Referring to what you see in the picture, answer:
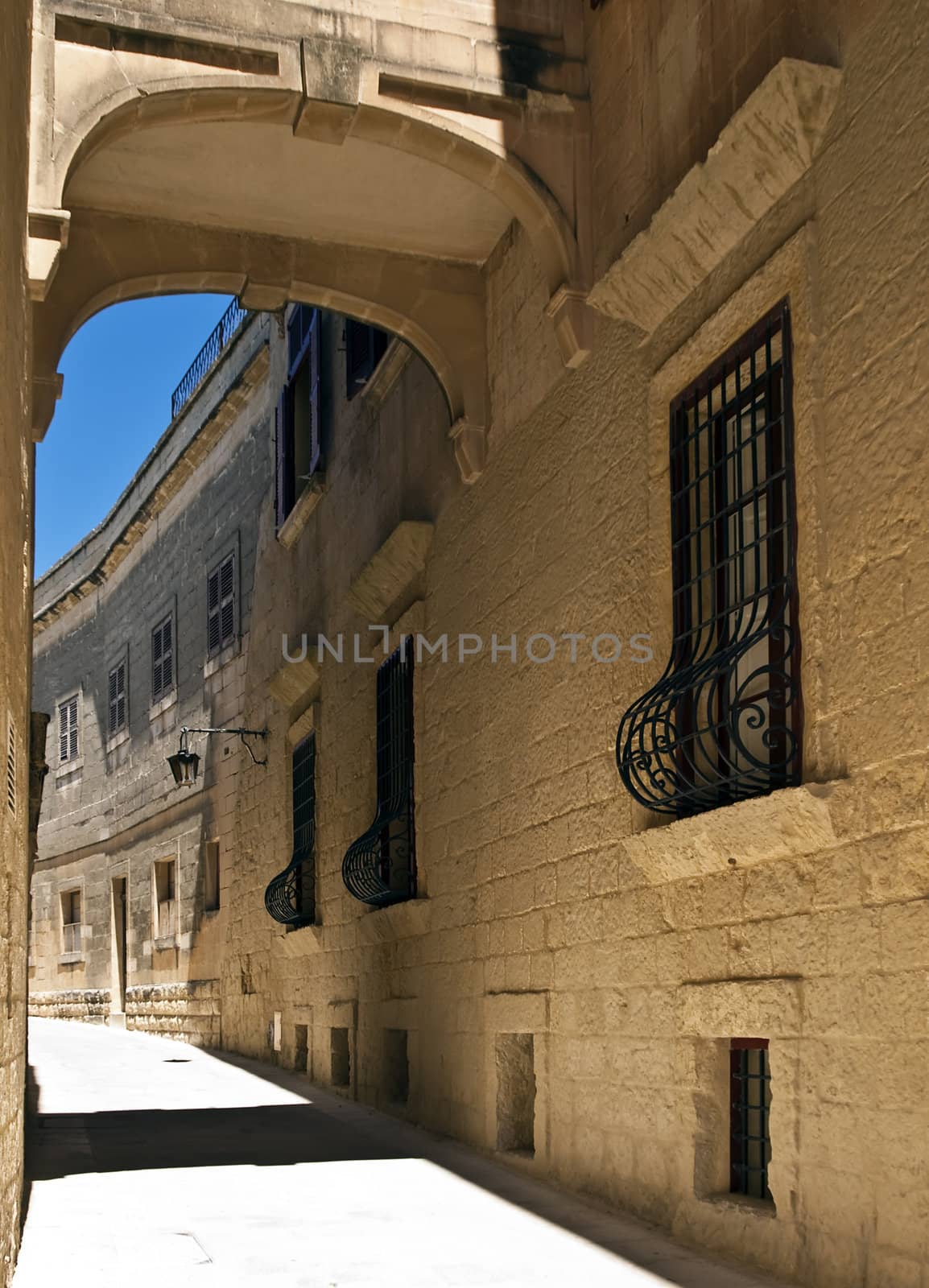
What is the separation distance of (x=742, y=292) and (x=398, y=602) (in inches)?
217

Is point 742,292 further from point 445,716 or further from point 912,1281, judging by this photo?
point 445,716

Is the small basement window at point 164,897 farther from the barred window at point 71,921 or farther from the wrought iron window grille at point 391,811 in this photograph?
the wrought iron window grille at point 391,811

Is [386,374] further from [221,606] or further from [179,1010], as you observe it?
[179,1010]

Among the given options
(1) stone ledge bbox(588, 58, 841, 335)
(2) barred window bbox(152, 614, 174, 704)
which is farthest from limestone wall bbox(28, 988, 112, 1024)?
(1) stone ledge bbox(588, 58, 841, 335)

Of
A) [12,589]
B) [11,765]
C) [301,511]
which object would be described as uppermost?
[301,511]

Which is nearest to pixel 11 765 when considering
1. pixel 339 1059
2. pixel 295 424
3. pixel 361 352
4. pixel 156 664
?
pixel 361 352

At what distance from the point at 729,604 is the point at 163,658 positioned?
623 inches

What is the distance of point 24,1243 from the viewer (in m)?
6.20

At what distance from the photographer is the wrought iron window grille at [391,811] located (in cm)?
1068

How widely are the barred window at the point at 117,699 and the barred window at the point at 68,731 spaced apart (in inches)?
79.1

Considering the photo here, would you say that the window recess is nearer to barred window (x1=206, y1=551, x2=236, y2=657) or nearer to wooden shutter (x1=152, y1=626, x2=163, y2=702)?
barred window (x1=206, y1=551, x2=236, y2=657)

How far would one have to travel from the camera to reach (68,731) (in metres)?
27.2

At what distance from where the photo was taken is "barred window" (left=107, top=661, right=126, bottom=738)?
78.5 ft

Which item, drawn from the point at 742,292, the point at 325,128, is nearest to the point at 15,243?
the point at 742,292
